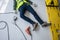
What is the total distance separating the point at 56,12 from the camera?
2305 millimetres

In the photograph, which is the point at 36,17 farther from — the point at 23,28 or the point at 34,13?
the point at 23,28

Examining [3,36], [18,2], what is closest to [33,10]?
[18,2]

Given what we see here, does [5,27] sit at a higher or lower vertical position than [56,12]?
lower

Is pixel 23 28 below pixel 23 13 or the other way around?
below

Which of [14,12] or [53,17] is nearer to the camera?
[53,17]

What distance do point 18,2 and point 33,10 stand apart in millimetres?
276

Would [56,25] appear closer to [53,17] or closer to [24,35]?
[53,17]

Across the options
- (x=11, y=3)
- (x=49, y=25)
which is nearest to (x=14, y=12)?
(x=11, y=3)

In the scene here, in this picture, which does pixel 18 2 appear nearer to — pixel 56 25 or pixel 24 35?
pixel 24 35

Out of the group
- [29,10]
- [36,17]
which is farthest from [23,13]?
[36,17]

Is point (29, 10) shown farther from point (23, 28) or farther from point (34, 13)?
point (23, 28)

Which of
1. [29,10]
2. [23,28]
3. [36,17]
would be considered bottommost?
[23,28]

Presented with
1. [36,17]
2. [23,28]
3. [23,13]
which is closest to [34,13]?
[36,17]

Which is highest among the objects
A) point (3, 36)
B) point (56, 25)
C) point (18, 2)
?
point (18, 2)
